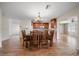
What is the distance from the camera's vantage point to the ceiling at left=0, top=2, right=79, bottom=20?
329cm

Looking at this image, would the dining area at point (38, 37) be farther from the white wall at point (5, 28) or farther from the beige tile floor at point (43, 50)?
the white wall at point (5, 28)

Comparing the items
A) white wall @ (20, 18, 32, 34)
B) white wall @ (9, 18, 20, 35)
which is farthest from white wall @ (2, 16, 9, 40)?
white wall @ (20, 18, 32, 34)

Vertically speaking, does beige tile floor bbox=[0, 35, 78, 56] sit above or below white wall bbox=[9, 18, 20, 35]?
below

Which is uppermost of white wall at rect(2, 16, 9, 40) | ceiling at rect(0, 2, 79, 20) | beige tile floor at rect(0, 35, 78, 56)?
ceiling at rect(0, 2, 79, 20)

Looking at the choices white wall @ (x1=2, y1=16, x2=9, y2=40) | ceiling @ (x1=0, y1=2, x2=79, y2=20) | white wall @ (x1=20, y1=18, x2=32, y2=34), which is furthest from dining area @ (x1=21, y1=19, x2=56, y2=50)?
white wall @ (x1=2, y1=16, x2=9, y2=40)

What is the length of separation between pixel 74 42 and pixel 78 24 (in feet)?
1.65

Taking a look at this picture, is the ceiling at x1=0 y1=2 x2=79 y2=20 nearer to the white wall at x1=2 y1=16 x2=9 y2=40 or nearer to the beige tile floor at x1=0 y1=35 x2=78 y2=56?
the white wall at x1=2 y1=16 x2=9 y2=40

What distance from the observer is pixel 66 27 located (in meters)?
3.52

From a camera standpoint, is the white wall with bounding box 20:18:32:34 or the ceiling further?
the white wall with bounding box 20:18:32:34

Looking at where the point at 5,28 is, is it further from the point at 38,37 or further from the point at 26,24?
the point at 38,37

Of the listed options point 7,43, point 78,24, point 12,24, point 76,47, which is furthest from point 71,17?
point 7,43

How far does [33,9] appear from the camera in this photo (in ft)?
11.1

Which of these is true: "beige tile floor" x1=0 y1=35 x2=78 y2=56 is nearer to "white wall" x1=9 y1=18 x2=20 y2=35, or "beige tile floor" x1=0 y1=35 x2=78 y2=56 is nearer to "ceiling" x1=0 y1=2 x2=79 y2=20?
"white wall" x1=9 y1=18 x2=20 y2=35

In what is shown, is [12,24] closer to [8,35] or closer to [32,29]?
[8,35]
